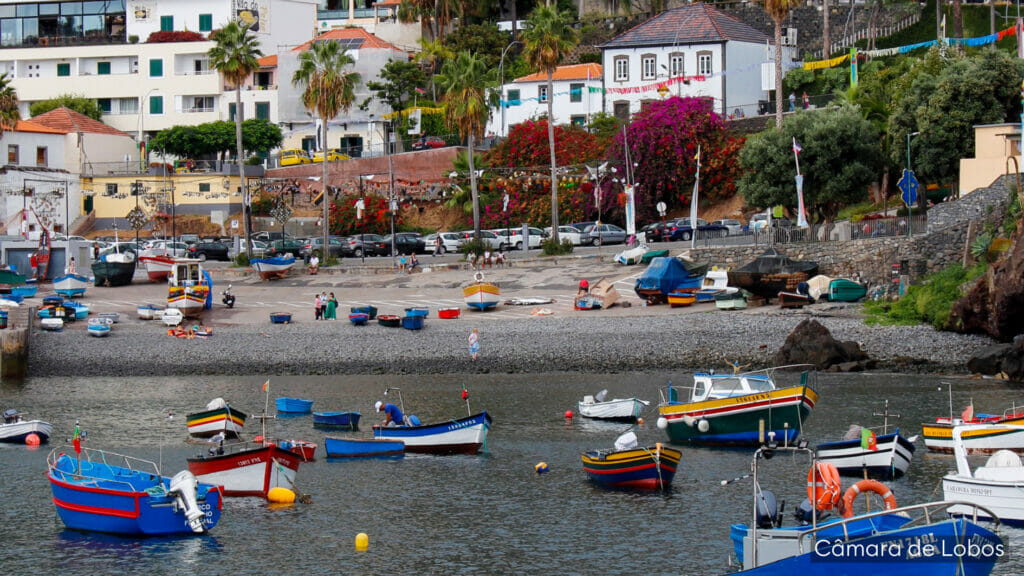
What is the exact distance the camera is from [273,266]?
67.6 m

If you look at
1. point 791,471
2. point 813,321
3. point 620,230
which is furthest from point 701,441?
point 620,230

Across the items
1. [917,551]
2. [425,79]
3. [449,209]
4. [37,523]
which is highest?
[425,79]

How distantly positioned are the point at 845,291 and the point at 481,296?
16.1 meters

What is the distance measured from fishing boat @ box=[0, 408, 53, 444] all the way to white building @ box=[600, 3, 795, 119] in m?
56.5

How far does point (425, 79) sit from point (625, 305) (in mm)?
48387

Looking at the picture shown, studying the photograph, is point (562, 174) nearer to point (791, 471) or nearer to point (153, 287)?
point (153, 287)

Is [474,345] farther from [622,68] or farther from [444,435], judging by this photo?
[622,68]

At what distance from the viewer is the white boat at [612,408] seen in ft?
128

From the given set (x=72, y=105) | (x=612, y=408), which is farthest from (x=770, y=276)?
(x=72, y=105)

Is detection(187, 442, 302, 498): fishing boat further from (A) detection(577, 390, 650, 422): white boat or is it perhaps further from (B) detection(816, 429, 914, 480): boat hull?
(B) detection(816, 429, 914, 480): boat hull

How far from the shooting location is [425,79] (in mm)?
99250

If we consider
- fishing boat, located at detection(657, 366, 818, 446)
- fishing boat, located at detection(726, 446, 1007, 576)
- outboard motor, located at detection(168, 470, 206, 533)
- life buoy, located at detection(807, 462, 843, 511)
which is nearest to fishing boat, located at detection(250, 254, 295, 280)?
fishing boat, located at detection(657, 366, 818, 446)

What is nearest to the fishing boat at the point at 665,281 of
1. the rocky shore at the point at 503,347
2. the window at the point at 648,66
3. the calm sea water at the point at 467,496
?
the rocky shore at the point at 503,347

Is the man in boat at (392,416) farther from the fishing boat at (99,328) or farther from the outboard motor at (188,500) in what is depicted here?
the fishing boat at (99,328)
